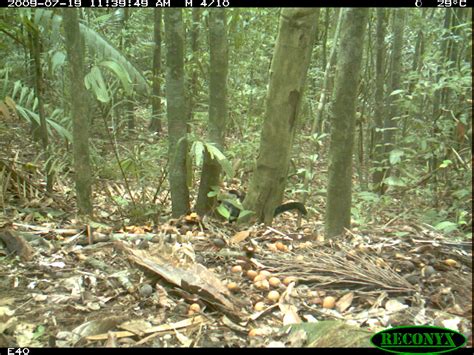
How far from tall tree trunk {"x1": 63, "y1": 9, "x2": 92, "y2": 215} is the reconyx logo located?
2.66 metres

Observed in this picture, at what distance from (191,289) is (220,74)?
6.49 feet

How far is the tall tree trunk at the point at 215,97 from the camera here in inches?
151

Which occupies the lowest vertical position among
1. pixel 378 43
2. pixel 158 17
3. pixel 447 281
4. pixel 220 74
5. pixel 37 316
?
pixel 37 316

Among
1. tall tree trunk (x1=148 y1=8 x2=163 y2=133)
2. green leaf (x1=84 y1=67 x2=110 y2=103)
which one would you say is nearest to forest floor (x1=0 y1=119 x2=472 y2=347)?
green leaf (x1=84 y1=67 x2=110 y2=103)

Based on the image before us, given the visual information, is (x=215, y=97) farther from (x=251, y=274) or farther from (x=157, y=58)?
(x=157, y=58)

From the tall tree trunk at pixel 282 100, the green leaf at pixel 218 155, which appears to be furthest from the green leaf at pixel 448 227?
the green leaf at pixel 218 155

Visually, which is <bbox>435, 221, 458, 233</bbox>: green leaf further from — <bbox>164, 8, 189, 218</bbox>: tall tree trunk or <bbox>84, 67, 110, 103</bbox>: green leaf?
<bbox>84, 67, 110, 103</bbox>: green leaf

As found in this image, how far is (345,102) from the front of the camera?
2.74 meters

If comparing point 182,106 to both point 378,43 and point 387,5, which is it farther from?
point 378,43

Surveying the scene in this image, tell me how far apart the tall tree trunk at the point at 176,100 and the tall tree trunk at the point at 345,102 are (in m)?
1.37

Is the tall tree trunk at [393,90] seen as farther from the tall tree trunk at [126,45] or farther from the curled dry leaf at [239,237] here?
the tall tree trunk at [126,45]

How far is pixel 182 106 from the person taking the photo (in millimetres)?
3834

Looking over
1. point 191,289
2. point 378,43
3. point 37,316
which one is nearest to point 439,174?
point 378,43

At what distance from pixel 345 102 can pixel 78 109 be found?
1996 mm
